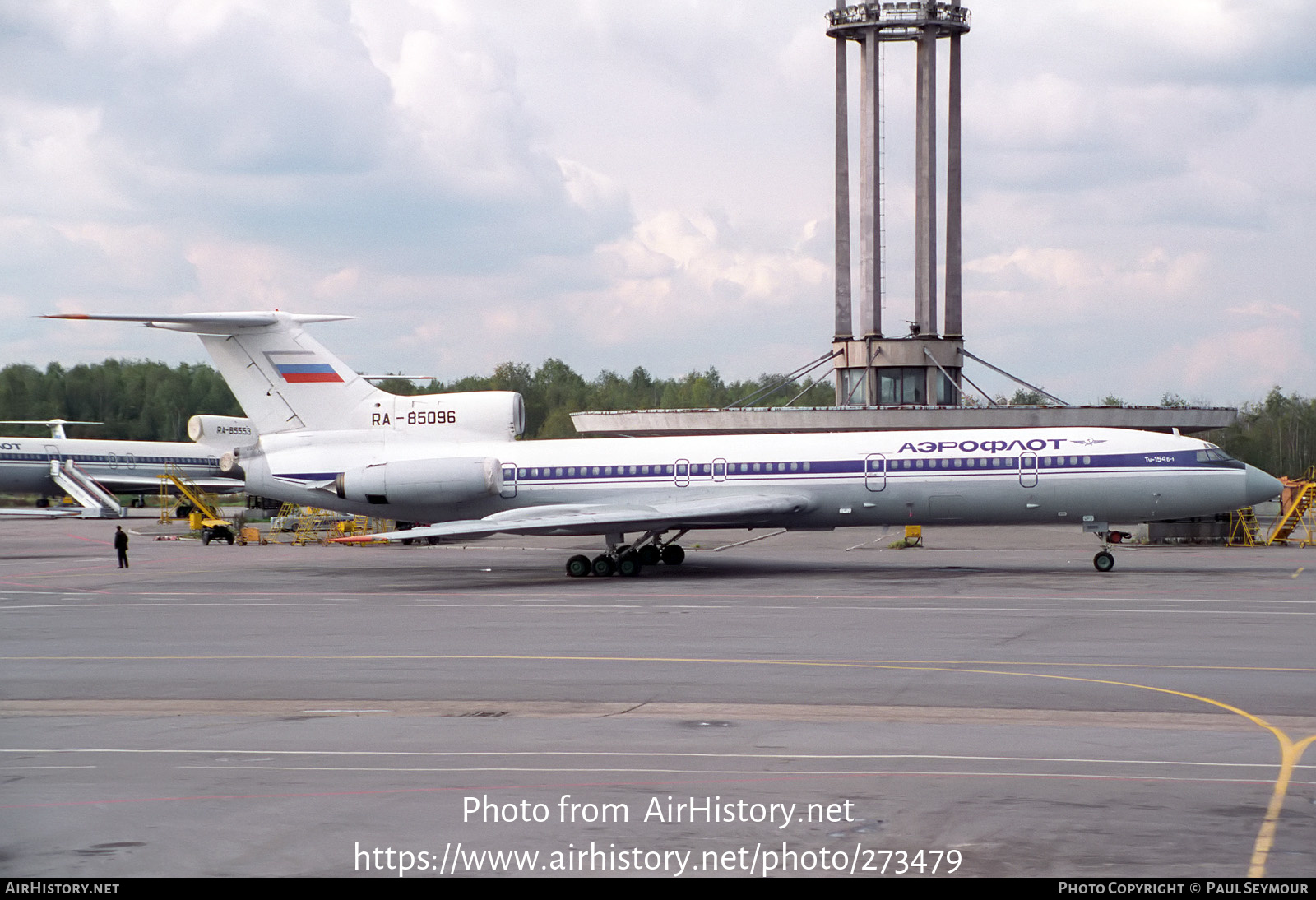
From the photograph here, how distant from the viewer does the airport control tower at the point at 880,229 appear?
6053 centimetres

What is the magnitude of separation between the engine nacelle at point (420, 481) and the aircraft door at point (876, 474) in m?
9.95

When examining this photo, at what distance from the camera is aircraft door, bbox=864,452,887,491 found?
105ft

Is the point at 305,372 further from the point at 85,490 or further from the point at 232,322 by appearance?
the point at 85,490

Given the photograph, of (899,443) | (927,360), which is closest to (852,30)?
(927,360)

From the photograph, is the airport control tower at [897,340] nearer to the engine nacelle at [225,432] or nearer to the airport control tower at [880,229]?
the airport control tower at [880,229]

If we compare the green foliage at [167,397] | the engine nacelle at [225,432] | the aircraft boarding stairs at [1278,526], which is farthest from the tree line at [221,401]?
the aircraft boarding stairs at [1278,526]

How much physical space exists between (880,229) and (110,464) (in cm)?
5339

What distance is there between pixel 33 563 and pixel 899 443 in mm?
27965

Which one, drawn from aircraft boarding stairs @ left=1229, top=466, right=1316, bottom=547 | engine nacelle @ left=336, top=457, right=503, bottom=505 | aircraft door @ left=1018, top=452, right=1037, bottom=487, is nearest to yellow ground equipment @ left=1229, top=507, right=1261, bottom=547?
aircraft boarding stairs @ left=1229, top=466, right=1316, bottom=547

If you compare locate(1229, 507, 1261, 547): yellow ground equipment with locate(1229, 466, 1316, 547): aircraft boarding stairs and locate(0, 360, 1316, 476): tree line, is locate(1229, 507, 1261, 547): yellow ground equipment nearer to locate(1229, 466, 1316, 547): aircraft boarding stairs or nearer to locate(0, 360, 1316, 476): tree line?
locate(1229, 466, 1316, 547): aircraft boarding stairs

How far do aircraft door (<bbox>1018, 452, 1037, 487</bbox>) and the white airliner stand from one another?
5684 cm

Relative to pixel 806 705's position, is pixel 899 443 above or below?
above

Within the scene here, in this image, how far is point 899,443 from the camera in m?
32.4
